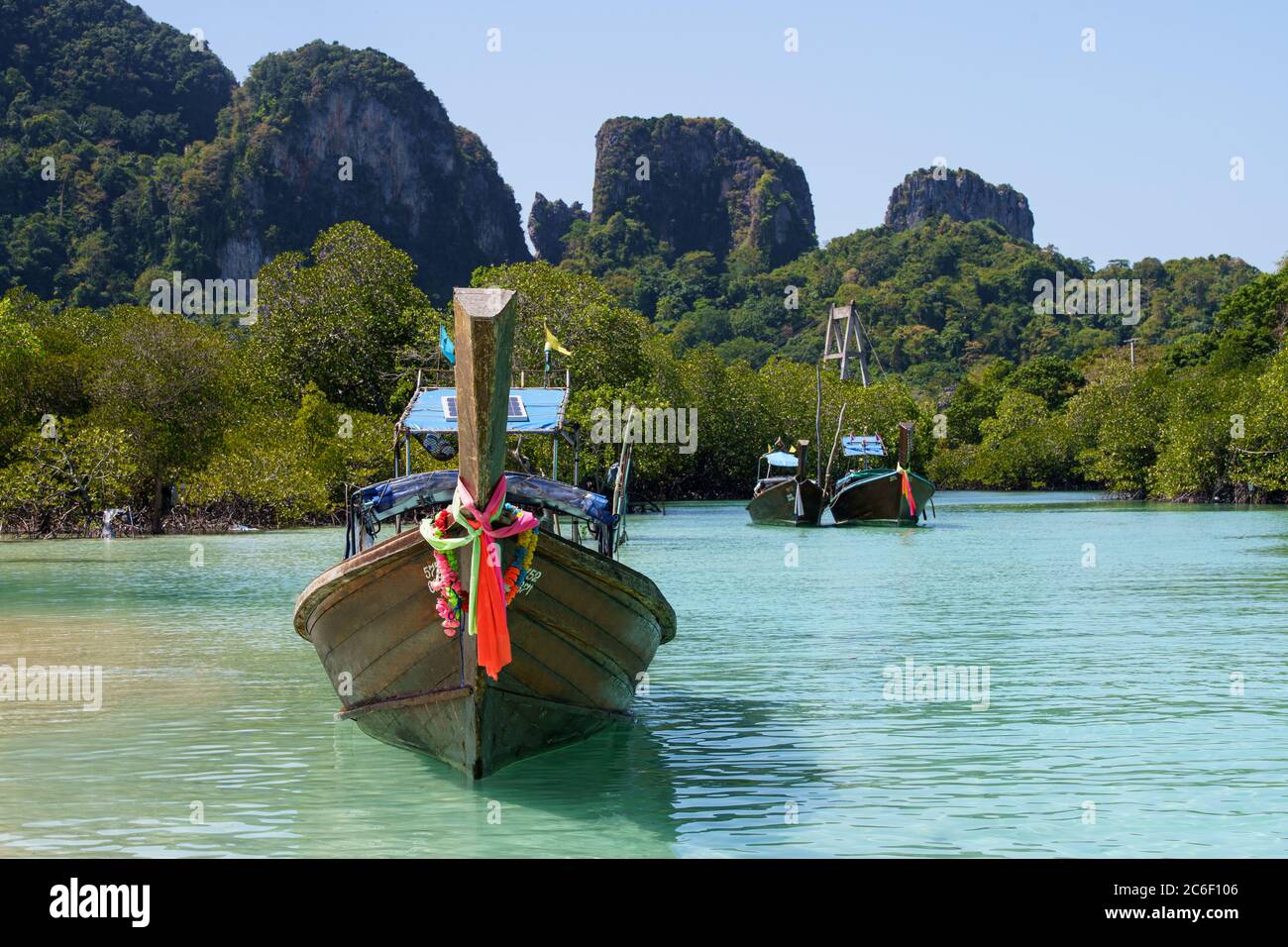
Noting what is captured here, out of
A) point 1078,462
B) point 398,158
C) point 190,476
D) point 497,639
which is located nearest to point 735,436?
point 1078,462

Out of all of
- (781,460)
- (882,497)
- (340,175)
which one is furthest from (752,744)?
(340,175)

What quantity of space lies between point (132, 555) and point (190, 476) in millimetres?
8389

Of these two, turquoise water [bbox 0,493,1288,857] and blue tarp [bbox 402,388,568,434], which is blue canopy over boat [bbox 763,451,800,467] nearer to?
turquoise water [bbox 0,493,1288,857]

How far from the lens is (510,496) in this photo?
9.49 meters

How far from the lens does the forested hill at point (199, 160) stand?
99312 millimetres

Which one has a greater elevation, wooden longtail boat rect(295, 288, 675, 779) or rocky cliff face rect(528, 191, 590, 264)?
rocky cliff face rect(528, 191, 590, 264)

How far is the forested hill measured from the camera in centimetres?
9931

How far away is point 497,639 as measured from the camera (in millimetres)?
7918

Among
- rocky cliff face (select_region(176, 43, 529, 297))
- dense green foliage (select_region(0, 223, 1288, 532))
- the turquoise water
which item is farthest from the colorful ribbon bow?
rocky cliff face (select_region(176, 43, 529, 297))

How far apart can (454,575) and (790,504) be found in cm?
3313

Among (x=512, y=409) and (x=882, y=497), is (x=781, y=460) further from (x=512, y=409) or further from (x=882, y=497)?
(x=512, y=409)

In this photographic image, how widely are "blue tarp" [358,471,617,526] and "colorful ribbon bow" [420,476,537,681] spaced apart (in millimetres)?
1524

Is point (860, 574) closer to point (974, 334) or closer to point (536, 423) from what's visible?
point (536, 423)
